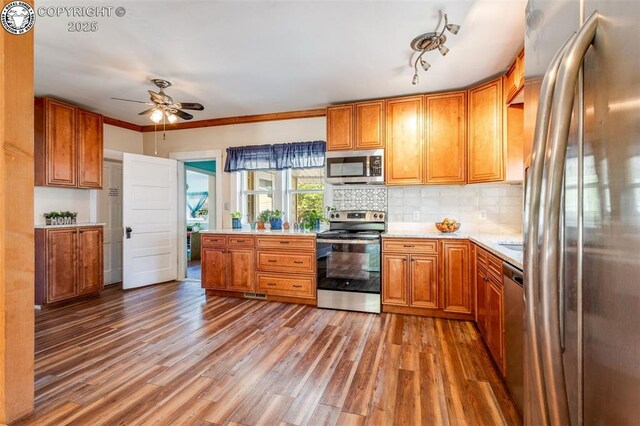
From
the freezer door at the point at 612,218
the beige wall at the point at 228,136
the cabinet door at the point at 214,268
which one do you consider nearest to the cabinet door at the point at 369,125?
the beige wall at the point at 228,136

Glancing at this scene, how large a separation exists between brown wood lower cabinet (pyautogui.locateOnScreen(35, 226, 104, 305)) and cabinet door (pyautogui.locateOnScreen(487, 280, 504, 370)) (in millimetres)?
4647

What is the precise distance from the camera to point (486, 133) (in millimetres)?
3227

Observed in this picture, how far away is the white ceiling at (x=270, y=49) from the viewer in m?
2.20

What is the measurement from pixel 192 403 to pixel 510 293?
2006 millimetres

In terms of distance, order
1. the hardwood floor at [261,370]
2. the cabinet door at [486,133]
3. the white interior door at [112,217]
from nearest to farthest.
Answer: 1. the hardwood floor at [261,370]
2. the cabinet door at [486,133]
3. the white interior door at [112,217]

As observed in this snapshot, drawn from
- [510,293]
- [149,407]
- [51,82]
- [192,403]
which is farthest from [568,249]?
[51,82]

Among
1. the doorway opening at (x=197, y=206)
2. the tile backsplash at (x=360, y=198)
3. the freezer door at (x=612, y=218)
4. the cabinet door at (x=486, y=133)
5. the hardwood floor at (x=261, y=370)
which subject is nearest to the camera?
the freezer door at (x=612, y=218)

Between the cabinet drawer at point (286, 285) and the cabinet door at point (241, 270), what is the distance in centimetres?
13

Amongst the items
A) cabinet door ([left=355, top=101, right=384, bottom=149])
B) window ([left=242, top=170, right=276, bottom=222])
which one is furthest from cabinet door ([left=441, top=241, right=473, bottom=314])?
window ([left=242, top=170, right=276, bottom=222])

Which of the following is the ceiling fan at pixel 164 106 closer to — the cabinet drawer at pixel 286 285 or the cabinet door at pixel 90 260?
the cabinet door at pixel 90 260

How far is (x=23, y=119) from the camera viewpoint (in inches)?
66.6

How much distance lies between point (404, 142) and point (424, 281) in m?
1.63

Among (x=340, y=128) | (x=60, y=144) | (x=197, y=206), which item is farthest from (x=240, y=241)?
(x=197, y=206)

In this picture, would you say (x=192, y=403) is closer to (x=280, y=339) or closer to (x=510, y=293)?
(x=280, y=339)
